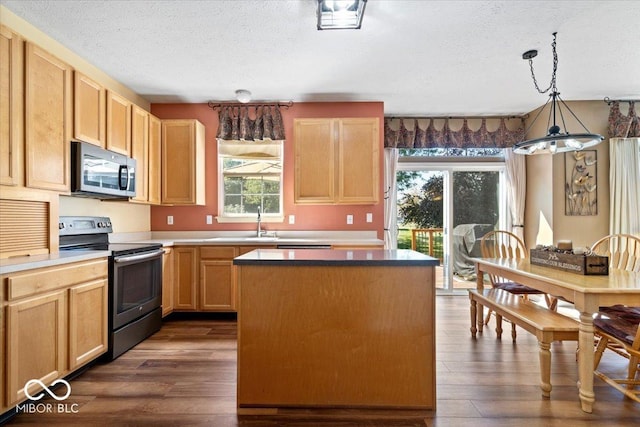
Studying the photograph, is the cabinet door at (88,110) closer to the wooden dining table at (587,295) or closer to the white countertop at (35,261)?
the white countertop at (35,261)

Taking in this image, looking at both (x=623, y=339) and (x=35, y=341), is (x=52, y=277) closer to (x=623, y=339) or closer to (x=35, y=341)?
(x=35, y=341)

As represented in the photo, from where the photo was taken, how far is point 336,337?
1842 mm

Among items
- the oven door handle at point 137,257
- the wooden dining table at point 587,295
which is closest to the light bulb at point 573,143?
the wooden dining table at point 587,295

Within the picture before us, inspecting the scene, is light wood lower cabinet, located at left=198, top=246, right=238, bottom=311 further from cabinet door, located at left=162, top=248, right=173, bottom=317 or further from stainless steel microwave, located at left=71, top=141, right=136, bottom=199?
stainless steel microwave, located at left=71, top=141, right=136, bottom=199

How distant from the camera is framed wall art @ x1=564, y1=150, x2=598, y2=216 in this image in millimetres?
4098

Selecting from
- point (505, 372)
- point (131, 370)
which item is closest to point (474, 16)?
point (505, 372)

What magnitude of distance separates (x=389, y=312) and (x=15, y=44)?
282 cm

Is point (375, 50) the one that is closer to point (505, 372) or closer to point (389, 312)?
point (389, 312)

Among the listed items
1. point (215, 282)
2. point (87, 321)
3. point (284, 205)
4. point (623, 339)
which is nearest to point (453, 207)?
point (284, 205)

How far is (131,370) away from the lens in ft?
7.87

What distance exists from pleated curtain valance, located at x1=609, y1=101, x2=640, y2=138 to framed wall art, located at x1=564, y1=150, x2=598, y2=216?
338 millimetres

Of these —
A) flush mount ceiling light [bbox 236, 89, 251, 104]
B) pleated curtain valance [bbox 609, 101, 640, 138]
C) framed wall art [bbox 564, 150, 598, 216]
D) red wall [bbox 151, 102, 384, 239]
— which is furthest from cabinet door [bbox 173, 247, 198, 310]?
pleated curtain valance [bbox 609, 101, 640, 138]

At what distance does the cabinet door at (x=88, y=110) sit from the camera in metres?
2.55

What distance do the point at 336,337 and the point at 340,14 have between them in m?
2.16
